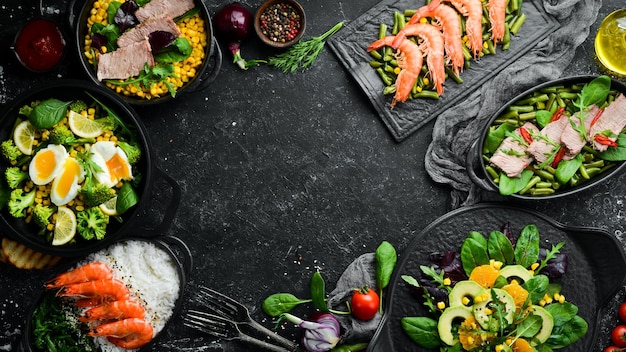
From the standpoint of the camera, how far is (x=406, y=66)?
3488 millimetres

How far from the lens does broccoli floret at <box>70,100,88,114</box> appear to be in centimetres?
319

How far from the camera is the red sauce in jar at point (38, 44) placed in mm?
3330

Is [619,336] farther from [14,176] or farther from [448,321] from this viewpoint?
[14,176]

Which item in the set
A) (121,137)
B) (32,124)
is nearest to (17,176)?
(32,124)

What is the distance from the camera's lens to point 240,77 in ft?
11.8

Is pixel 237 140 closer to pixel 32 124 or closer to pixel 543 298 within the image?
pixel 32 124

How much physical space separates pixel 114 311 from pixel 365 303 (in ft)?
4.08

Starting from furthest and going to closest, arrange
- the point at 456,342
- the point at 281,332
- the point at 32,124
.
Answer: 1. the point at 281,332
2. the point at 456,342
3. the point at 32,124

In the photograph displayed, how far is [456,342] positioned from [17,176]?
2282mm

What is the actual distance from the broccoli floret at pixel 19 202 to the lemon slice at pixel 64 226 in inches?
5.5

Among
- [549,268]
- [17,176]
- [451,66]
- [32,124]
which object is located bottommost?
[549,268]

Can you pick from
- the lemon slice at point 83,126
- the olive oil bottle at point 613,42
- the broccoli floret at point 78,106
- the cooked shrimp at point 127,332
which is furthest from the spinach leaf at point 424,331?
the broccoli floret at point 78,106

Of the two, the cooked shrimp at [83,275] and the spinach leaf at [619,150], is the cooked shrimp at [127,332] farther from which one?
the spinach leaf at [619,150]

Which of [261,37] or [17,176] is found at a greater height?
[261,37]
